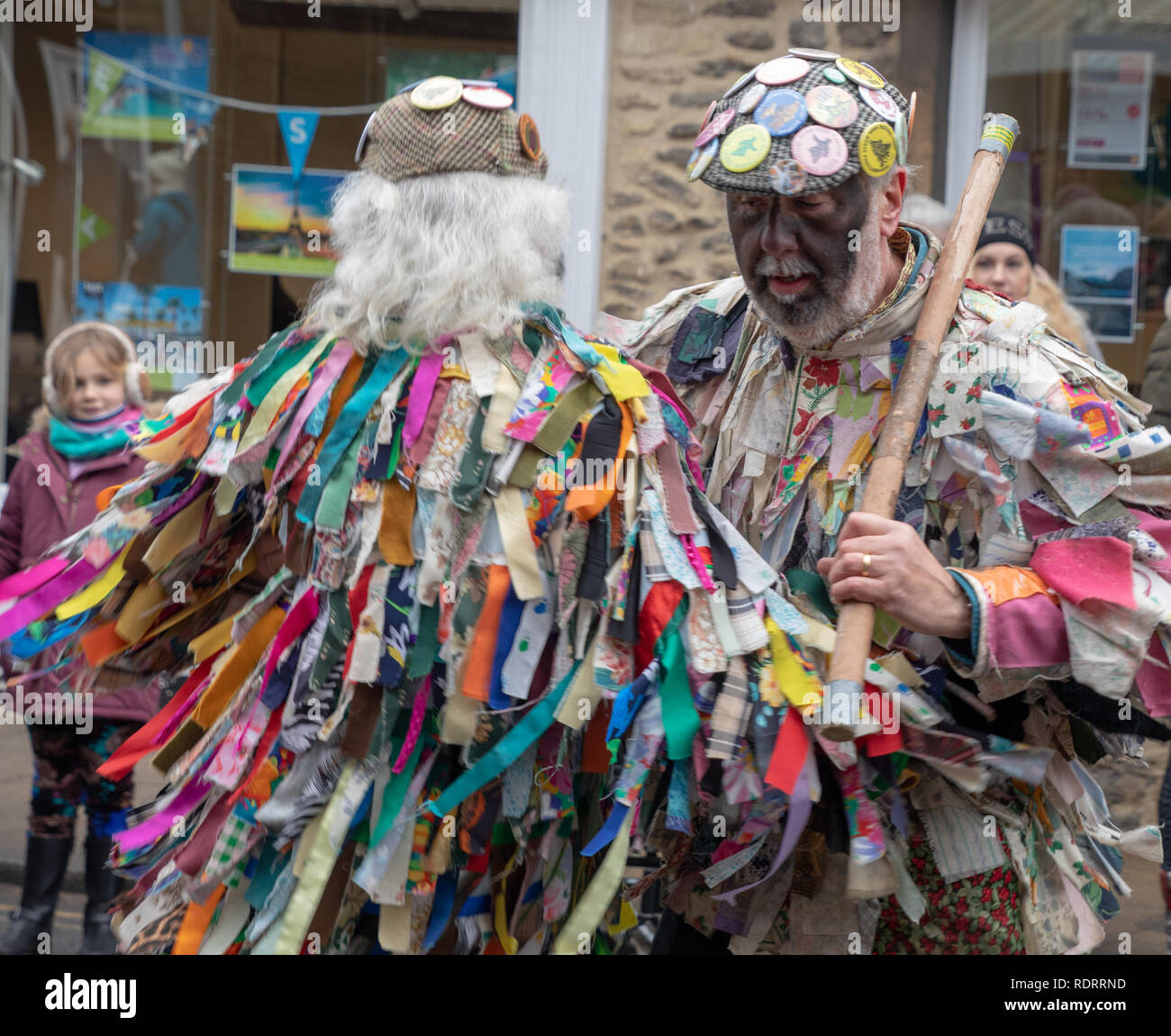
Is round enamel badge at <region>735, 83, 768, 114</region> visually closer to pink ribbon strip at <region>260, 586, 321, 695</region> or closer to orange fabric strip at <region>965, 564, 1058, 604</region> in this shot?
orange fabric strip at <region>965, 564, 1058, 604</region>

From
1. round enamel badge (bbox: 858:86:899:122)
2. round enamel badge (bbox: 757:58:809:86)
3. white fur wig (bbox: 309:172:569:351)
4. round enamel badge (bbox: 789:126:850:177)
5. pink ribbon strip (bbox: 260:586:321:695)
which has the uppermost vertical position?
round enamel badge (bbox: 757:58:809:86)

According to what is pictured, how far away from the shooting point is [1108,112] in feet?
16.7

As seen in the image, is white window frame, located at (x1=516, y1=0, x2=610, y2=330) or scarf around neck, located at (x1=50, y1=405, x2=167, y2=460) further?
white window frame, located at (x1=516, y1=0, x2=610, y2=330)

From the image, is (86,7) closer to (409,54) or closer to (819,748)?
(409,54)

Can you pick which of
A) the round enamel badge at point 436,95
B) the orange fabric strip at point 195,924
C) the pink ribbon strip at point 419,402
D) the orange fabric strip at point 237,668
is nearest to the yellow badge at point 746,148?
the round enamel badge at point 436,95

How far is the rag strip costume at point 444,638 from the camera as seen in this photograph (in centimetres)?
182

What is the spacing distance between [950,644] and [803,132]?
0.81m

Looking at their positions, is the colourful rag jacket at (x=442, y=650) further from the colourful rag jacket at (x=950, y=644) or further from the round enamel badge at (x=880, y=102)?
the round enamel badge at (x=880, y=102)

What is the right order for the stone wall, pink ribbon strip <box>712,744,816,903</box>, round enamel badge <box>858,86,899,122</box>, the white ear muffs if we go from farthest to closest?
the stone wall → the white ear muffs → round enamel badge <box>858,86,899,122</box> → pink ribbon strip <box>712,744,816,903</box>

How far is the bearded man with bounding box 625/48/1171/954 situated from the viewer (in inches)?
72.3

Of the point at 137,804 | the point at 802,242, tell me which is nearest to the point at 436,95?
the point at 802,242

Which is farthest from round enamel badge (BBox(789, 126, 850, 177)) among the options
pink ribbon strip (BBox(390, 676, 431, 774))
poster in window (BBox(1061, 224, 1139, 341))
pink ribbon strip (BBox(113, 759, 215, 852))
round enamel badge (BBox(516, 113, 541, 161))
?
poster in window (BBox(1061, 224, 1139, 341))

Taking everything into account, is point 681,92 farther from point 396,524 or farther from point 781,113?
point 396,524

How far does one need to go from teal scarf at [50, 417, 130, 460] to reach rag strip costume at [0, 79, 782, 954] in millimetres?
1781
